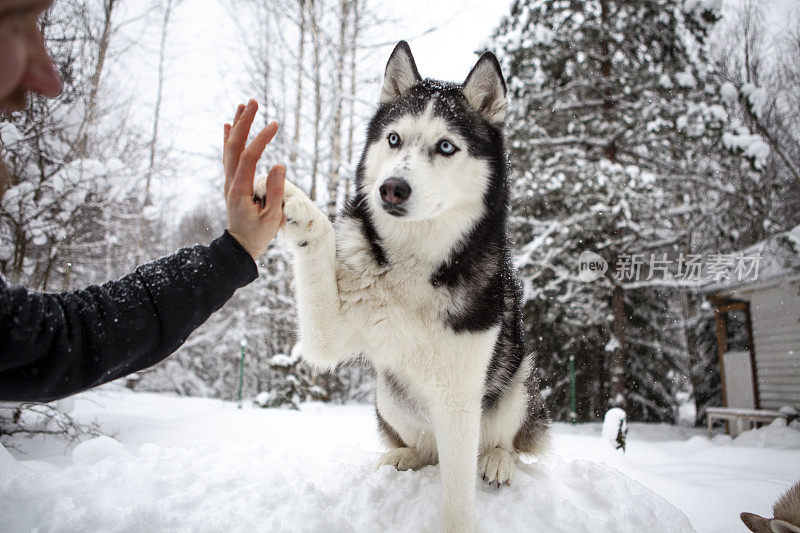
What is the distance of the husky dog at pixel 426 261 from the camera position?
68.9 inches

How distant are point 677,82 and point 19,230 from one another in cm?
929

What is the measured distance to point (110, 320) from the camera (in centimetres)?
102

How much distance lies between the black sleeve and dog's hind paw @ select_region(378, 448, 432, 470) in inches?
60.7

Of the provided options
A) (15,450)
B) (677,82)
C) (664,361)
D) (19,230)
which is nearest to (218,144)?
(19,230)

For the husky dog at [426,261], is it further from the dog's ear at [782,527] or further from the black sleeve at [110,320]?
the dog's ear at [782,527]

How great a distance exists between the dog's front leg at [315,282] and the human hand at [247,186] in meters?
0.19

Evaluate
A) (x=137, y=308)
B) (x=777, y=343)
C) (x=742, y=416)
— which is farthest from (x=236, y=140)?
(x=777, y=343)

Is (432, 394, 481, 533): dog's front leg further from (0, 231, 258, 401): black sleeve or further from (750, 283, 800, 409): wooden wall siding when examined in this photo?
(750, 283, 800, 409): wooden wall siding

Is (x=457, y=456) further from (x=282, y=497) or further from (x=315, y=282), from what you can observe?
(x=315, y=282)

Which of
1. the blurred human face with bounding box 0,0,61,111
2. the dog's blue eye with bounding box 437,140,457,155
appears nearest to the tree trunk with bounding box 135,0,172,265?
the dog's blue eye with bounding box 437,140,457,155

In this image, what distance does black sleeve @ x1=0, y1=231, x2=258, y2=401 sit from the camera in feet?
2.94

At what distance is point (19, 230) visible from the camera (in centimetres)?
369

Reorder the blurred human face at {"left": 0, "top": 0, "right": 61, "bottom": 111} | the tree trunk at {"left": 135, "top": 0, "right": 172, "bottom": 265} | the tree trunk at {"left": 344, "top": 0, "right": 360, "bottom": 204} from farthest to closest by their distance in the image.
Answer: the tree trunk at {"left": 344, "top": 0, "right": 360, "bottom": 204}
the tree trunk at {"left": 135, "top": 0, "right": 172, "bottom": 265}
the blurred human face at {"left": 0, "top": 0, "right": 61, "bottom": 111}

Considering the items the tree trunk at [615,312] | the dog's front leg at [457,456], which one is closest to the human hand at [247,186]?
the dog's front leg at [457,456]
